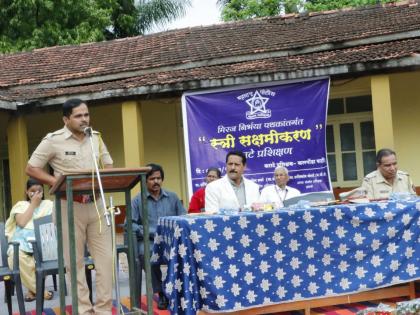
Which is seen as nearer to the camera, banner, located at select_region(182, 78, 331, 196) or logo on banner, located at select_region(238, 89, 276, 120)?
banner, located at select_region(182, 78, 331, 196)

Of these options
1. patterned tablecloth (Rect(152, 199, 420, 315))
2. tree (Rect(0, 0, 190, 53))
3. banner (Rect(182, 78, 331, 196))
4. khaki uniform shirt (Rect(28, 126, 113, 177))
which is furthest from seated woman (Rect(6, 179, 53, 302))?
tree (Rect(0, 0, 190, 53))

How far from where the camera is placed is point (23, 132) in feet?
37.0

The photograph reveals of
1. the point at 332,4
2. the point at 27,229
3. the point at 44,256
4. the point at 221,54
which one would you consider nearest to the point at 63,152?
the point at 44,256

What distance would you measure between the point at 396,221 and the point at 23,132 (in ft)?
26.1

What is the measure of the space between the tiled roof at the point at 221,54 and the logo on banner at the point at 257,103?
0.40 m

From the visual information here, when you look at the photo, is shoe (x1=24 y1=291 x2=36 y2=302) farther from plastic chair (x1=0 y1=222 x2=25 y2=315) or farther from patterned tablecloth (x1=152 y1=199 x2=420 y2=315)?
patterned tablecloth (x1=152 y1=199 x2=420 y2=315)

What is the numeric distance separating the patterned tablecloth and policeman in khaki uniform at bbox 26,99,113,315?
1.71ft

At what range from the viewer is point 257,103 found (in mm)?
10094

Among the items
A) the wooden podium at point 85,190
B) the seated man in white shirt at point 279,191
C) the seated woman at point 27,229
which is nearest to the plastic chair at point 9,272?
the seated woman at point 27,229

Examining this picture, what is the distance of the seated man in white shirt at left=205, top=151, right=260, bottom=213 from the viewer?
18.5 ft

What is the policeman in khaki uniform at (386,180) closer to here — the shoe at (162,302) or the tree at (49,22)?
the shoe at (162,302)

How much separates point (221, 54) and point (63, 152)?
7.08m

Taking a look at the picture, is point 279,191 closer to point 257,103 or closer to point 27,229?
point 27,229

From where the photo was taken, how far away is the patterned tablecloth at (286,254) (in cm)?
464
